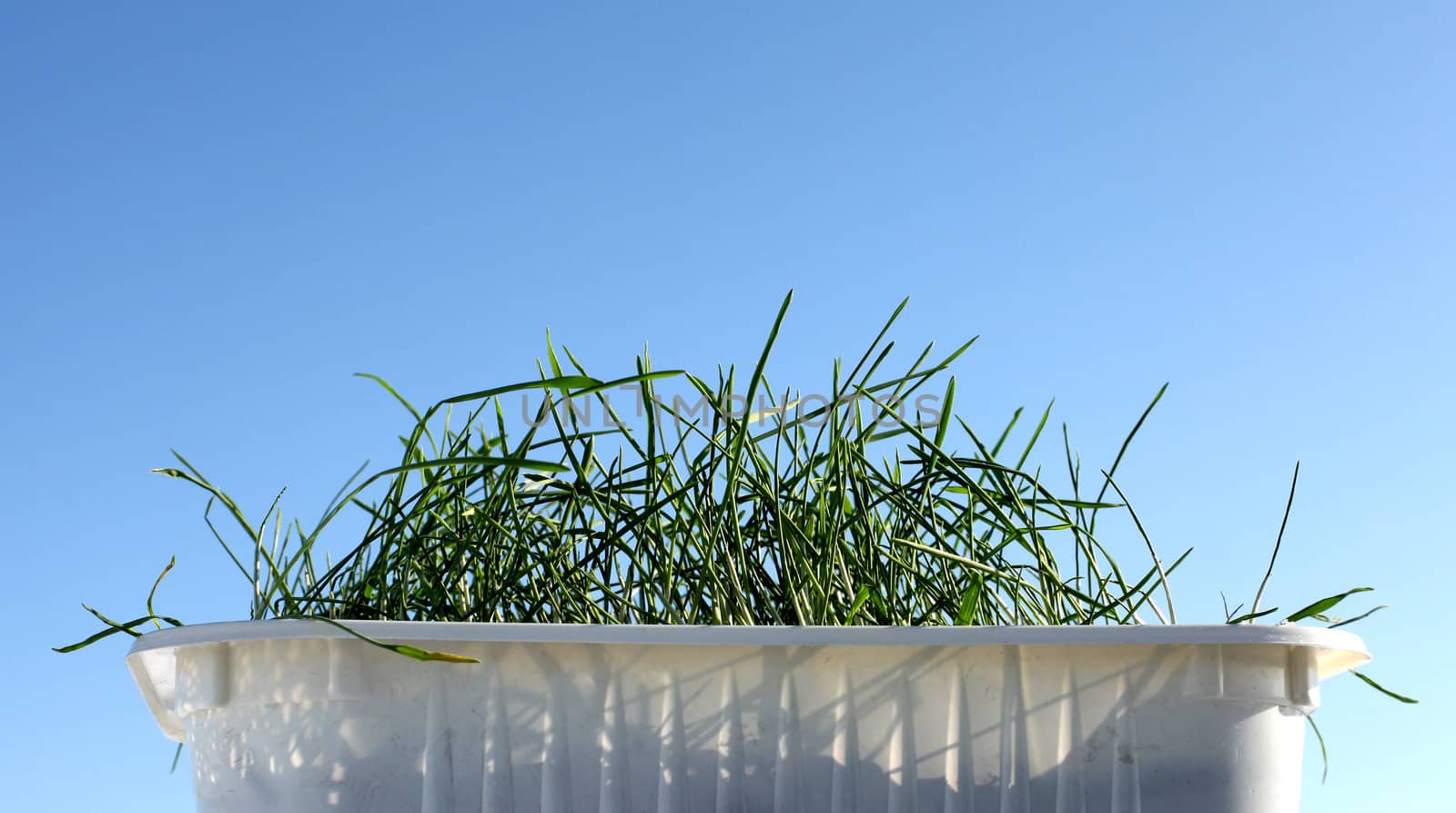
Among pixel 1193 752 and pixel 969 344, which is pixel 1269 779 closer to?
pixel 1193 752

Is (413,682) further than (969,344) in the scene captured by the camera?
No

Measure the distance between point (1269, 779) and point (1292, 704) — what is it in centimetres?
4

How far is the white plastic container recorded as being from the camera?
62 cm

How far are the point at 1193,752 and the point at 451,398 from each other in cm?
46

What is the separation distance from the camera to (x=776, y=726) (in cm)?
62

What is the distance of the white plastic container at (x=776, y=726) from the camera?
2.05 ft

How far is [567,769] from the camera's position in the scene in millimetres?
627

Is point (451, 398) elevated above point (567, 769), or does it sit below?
above

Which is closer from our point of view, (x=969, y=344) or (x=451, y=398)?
(x=451, y=398)

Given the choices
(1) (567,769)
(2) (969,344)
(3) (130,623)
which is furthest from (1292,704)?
(3) (130,623)

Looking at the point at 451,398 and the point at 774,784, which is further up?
the point at 451,398

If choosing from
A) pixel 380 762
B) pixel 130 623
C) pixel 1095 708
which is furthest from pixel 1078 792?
pixel 130 623

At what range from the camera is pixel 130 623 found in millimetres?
725

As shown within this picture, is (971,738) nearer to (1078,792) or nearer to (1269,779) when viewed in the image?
(1078,792)
